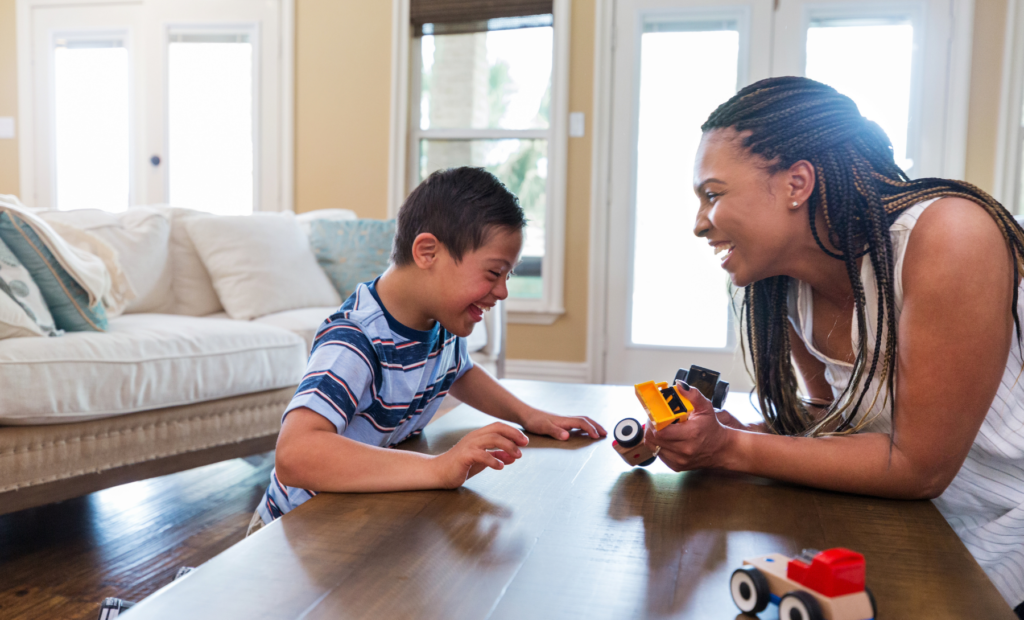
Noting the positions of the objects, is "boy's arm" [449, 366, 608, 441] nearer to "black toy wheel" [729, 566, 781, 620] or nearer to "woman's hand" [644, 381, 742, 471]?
"woman's hand" [644, 381, 742, 471]

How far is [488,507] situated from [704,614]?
0.89ft

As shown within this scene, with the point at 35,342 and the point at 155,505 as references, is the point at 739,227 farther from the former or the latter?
the point at 155,505

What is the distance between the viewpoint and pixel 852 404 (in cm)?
95

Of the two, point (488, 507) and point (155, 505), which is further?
point (155, 505)

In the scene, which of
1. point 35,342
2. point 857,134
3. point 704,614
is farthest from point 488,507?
point 35,342

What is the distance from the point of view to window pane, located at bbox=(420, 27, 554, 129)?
12.9ft

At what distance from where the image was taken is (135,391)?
173 cm

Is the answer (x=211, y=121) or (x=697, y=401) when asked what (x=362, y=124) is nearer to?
(x=211, y=121)

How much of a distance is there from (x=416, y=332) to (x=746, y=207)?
0.48m

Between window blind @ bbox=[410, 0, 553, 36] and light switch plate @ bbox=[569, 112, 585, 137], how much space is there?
0.50 m

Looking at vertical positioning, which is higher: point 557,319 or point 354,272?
point 354,272

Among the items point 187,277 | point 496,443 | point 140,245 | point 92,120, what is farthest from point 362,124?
point 496,443

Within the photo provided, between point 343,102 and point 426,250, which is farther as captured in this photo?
point 343,102

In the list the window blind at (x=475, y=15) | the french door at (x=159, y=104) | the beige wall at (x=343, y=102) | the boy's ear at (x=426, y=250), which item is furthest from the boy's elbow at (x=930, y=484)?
the french door at (x=159, y=104)
